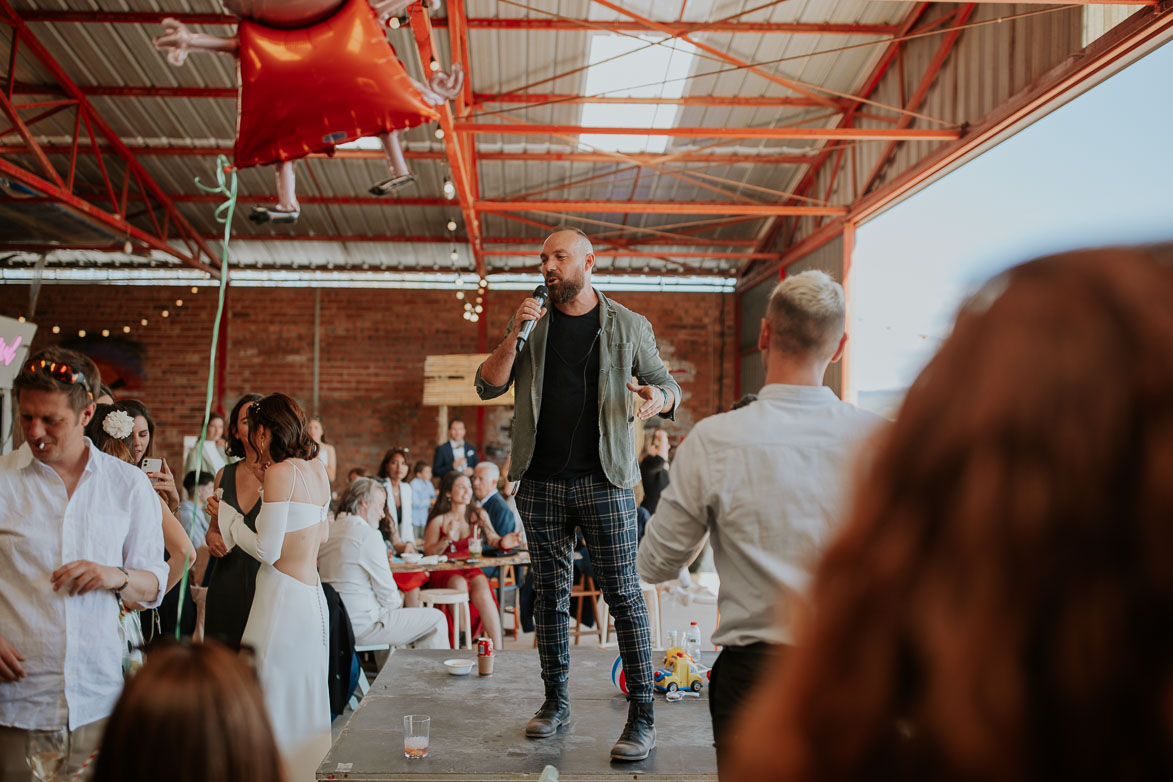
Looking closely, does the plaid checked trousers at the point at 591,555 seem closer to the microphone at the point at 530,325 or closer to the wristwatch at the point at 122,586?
the microphone at the point at 530,325

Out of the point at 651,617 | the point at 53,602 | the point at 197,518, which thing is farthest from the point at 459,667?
the point at 651,617

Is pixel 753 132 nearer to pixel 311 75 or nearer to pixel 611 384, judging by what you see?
pixel 611 384

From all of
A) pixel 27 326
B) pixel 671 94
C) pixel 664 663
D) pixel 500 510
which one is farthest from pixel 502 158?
pixel 664 663

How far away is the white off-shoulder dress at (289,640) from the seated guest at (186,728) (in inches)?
89.8

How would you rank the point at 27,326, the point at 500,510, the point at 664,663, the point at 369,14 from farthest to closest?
the point at 27,326, the point at 500,510, the point at 664,663, the point at 369,14

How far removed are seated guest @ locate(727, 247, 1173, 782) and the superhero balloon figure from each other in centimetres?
251

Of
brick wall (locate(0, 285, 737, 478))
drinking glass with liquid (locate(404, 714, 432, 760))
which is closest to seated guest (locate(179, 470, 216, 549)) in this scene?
drinking glass with liquid (locate(404, 714, 432, 760))

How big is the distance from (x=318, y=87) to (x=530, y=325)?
1.03m

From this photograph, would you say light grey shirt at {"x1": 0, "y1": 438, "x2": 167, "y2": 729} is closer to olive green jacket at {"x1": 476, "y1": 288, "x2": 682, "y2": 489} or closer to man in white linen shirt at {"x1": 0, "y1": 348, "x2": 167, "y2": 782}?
man in white linen shirt at {"x1": 0, "y1": 348, "x2": 167, "y2": 782}

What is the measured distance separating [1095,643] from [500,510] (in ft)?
22.5

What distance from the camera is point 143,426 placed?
4.05 metres

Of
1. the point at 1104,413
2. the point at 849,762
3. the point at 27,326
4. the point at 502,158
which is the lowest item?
the point at 849,762

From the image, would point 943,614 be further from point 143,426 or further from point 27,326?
point 27,326

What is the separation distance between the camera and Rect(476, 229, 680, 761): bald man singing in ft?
9.92
